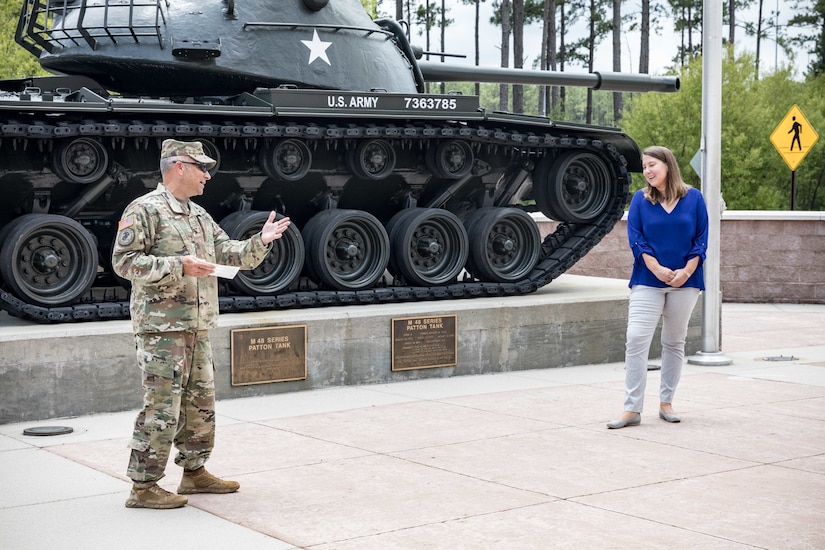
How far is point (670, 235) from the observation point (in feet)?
26.7

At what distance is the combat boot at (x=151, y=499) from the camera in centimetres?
594

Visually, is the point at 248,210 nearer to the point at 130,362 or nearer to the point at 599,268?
the point at 130,362

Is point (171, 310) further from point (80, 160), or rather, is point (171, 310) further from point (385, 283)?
point (385, 283)

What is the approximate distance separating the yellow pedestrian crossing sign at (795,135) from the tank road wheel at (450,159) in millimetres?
11313

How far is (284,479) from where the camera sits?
21.8ft

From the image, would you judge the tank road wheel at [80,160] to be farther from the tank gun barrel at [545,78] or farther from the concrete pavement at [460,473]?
the tank gun barrel at [545,78]

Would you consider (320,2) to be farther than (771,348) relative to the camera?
No

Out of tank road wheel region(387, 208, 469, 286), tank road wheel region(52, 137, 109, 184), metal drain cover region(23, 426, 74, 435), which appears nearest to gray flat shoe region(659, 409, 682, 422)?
tank road wheel region(387, 208, 469, 286)

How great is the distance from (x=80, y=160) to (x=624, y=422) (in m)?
4.68

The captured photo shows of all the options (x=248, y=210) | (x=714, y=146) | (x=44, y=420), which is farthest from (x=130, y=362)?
(x=714, y=146)

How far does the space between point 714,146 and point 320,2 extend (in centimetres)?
396

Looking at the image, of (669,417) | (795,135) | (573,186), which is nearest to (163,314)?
(669,417)

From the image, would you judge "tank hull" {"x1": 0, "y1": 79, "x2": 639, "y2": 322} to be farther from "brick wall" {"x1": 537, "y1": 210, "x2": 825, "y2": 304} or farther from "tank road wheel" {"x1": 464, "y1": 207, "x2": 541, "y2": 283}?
→ "brick wall" {"x1": 537, "y1": 210, "x2": 825, "y2": 304}

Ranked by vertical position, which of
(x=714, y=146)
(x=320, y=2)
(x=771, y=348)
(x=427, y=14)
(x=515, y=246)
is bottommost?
(x=771, y=348)
